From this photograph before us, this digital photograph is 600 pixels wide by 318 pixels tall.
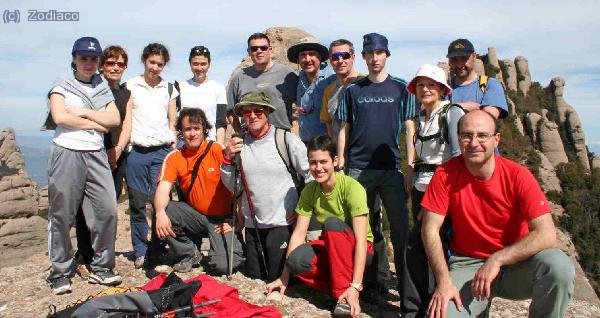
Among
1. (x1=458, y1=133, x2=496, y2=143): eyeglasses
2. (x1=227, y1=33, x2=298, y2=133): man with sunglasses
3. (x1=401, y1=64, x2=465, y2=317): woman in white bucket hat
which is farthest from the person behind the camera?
(x1=227, y1=33, x2=298, y2=133): man with sunglasses

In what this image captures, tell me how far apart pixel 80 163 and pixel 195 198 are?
1.54 meters

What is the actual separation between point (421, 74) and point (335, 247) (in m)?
2.10

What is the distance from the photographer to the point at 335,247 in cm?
546

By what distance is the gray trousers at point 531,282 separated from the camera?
13.0 ft

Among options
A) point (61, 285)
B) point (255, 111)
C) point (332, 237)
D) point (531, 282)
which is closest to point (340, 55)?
point (255, 111)

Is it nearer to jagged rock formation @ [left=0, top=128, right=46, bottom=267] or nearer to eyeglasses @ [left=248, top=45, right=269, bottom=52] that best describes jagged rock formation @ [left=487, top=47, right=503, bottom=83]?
jagged rock formation @ [left=0, top=128, right=46, bottom=267]

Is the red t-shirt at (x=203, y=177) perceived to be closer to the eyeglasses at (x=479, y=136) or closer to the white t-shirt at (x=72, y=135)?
the white t-shirt at (x=72, y=135)

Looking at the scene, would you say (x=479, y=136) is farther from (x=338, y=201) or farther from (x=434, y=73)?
(x=338, y=201)

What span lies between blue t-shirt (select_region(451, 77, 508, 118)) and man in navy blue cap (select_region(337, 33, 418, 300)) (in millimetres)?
556

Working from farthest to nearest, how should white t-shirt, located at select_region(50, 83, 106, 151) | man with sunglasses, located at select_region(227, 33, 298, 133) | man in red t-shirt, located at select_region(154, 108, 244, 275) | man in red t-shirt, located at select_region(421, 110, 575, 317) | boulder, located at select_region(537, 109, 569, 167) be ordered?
boulder, located at select_region(537, 109, 569, 167), man with sunglasses, located at select_region(227, 33, 298, 133), man in red t-shirt, located at select_region(154, 108, 244, 275), white t-shirt, located at select_region(50, 83, 106, 151), man in red t-shirt, located at select_region(421, 110, 575, 317)

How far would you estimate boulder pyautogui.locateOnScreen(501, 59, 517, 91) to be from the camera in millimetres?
72369

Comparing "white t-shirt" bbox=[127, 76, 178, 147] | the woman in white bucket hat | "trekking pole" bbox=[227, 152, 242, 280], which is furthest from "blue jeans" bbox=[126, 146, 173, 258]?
the woman in white bucket hat

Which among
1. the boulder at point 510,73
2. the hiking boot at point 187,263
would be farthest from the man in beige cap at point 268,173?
the boulder at point 510,73

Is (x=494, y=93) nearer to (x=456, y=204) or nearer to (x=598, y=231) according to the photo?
(x=456, y=204)
